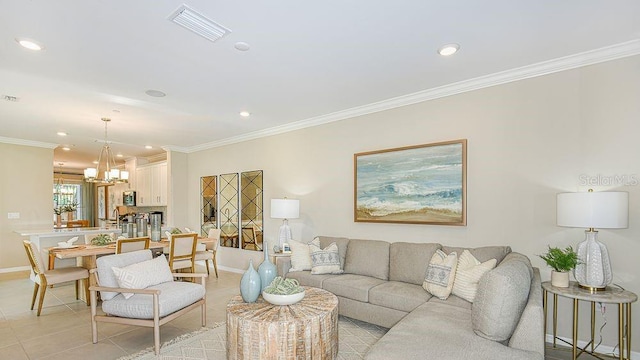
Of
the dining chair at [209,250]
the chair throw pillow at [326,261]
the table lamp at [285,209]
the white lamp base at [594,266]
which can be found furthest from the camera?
the dining chair at [209,250]

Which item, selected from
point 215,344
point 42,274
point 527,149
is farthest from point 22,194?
point 527,149

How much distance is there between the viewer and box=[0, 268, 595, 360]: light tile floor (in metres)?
2.92

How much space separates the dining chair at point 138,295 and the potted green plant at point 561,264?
3.31 metres

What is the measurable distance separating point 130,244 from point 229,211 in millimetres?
2334

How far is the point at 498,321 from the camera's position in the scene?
2021mm

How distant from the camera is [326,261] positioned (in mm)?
4027

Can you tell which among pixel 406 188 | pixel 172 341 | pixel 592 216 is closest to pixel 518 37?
pixel 592 216

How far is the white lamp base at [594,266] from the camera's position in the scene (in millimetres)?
2568

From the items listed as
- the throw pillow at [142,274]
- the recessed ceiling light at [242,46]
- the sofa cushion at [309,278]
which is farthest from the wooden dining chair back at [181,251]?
the recessed ceiling light at [242,46]

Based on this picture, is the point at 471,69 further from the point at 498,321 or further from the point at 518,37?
the point at 498,321

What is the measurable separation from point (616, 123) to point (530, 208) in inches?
39.5

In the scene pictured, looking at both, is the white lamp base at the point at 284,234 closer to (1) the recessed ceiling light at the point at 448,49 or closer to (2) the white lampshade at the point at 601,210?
(1) the recessed ceiling light at the point at 448,49

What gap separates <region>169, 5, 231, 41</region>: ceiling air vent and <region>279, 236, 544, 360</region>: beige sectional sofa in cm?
248

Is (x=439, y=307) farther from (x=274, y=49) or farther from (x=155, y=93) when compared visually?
(x=155, y=93)
